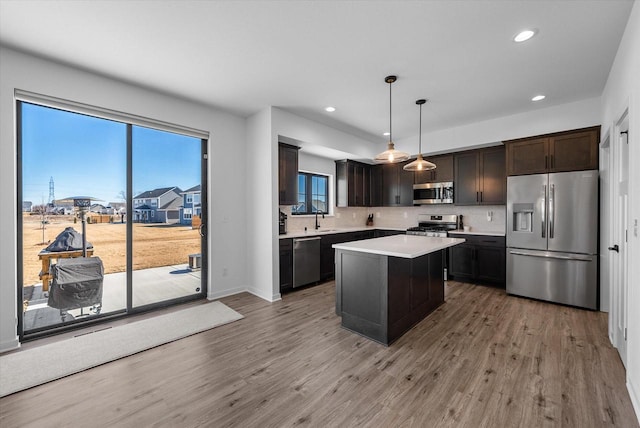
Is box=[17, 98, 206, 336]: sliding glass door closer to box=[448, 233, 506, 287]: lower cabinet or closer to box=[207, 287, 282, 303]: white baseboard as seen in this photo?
box=[207, 287, 282, 303]: white baseboard

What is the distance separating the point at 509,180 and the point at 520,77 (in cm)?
160

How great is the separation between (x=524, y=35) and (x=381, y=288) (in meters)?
2.59

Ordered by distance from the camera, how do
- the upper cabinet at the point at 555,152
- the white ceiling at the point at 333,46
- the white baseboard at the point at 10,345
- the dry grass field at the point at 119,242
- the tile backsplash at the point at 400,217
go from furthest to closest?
the tile backsplash at the point at 400,217 < the upper cabinet at the point at 555,152 < the dry grass field at the point at 119,242 < the white baseboard at the point at 10,345 < the white ceiling at the point at 333,46

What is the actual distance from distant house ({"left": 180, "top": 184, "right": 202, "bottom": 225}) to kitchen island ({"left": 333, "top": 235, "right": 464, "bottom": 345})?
2319 millimetres

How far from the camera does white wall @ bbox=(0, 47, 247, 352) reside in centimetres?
251

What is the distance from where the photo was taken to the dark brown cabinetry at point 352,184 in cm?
580

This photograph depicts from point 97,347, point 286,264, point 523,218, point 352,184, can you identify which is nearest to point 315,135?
point 352,184

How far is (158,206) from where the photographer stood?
12.0 ft

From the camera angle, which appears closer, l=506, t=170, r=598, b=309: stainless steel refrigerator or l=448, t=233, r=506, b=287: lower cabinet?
l=506, t=170, r=598, b=309: stainless steel refrigerator

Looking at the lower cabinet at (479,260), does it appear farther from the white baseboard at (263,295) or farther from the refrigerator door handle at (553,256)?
the white baseboard at (263,295)

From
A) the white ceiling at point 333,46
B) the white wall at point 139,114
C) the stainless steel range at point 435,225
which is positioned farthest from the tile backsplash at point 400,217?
the white ceiling at point 333,46

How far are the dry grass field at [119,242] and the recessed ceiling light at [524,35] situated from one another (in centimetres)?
435

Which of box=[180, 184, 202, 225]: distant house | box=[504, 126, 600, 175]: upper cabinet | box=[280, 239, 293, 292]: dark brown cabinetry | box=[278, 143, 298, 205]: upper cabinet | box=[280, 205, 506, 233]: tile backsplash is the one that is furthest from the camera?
box=[280, 205, 506, 233]: tile backsplash

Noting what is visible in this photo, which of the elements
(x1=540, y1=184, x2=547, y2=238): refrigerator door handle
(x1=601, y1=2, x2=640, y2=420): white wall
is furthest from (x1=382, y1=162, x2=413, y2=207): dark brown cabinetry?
(x1=601, y1=2, x2=640, y2=420): white wall
